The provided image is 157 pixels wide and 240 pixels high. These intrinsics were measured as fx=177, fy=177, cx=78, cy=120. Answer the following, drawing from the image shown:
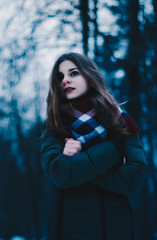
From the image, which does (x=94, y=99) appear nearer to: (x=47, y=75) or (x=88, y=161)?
(x=88, y=161)

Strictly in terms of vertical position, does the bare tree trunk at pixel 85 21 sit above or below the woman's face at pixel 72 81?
above

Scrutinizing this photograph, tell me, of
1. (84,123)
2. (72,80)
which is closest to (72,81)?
(72,80)

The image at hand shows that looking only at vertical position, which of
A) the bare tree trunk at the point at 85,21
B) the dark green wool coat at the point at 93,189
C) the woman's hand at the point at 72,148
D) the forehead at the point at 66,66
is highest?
the bare tree trunk at the point at 85,21

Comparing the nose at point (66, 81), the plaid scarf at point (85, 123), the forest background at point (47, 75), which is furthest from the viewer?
the forest background at point (47, 75)

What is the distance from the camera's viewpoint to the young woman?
0.78 meters

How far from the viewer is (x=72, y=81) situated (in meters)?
1.00

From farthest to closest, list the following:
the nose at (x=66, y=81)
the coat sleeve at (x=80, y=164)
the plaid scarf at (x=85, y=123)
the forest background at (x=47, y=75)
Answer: the forest background at (x=47, y=75) < the nose at (x=66, y=81) < the plaid scarf at (x=85, y=123) < the coat sleeve at (x=80, y=164)

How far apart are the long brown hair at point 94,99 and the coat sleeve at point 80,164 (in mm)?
135

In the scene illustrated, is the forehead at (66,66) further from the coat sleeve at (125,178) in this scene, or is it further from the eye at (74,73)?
the coat sleeve at (125,178)

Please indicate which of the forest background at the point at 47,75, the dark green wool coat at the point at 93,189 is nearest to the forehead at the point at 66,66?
the dark green wool coat at the point at 93,189

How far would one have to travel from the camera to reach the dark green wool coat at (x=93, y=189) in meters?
0.76

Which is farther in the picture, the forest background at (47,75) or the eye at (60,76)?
the forest background at (47,75)

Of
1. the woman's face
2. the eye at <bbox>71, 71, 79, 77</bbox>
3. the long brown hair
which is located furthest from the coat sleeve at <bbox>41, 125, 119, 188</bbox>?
the eye at <bbox>71, 71, 79, 77</bbox>

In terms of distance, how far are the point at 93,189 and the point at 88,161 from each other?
19 centimetres
